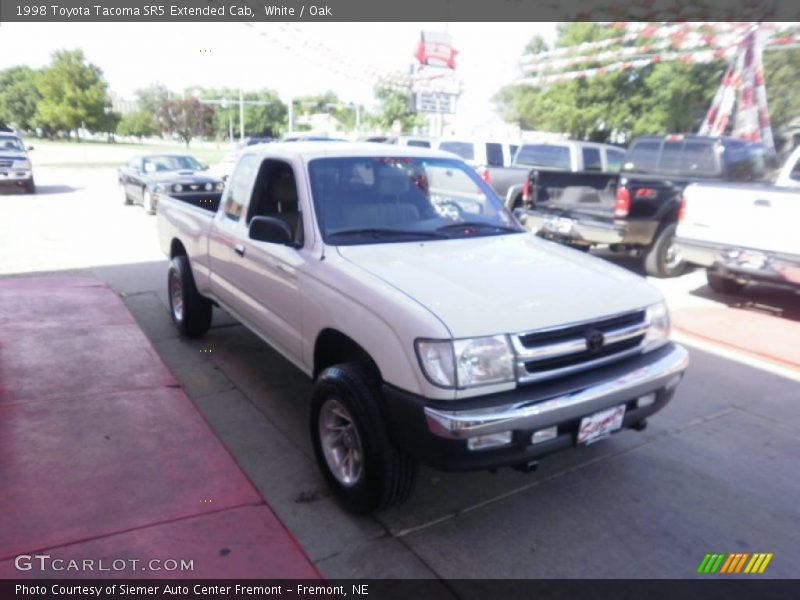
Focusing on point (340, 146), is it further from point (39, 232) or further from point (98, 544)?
point (39, 232)

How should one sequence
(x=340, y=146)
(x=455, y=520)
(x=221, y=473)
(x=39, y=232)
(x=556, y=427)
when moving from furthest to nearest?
1. (x=39, y=232)
2. (x=340, y=146)
3. (x=221, y=473)
4. (x=455, y=520)
5. (x=556, y=427)

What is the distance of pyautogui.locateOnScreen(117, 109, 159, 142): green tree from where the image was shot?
209 ft

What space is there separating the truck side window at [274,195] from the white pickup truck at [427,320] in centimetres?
1

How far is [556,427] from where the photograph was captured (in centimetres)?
274

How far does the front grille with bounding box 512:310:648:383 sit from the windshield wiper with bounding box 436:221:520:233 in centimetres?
120

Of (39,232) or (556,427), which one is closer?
(556,427)

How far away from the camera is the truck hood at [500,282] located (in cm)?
272

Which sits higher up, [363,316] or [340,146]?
[340,146]

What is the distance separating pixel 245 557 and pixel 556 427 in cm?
156

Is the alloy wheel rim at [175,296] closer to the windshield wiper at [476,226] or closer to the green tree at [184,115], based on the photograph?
the windshield wiper at [476,226]

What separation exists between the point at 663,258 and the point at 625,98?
88.6ft

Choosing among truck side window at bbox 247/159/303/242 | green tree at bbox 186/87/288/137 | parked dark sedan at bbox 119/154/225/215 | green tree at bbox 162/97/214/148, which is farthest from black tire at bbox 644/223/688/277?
green tree at bbox 186/87/288/137

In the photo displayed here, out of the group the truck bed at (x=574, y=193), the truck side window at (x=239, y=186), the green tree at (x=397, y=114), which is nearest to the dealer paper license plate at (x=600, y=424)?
the truck side window at (x=239, y=186)
